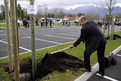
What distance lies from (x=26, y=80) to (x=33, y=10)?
2079 millimetres

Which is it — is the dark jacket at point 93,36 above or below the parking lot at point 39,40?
above

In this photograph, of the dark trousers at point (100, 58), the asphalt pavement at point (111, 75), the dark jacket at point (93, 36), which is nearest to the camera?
the dark jacket at point (93, 36)

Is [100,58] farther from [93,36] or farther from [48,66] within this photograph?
[48,66]

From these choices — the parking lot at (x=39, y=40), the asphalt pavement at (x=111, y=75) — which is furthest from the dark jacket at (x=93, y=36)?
the parking lot at (x=39, y=40)

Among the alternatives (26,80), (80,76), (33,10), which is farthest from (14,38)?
(80,76)

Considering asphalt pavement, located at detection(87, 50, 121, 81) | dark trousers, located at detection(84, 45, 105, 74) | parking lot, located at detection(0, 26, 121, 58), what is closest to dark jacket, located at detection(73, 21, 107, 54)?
dark trousers, located at detection(84, 45, 105, 74)

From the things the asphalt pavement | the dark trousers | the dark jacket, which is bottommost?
the asphalt pavement

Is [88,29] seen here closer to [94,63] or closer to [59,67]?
[59,67]

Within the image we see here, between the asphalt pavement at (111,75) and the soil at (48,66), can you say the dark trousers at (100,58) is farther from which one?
the soil at (48,66)

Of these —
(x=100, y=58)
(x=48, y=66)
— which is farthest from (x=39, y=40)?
(x=100, y=58)

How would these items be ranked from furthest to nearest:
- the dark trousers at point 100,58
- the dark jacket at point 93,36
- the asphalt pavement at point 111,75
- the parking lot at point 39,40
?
the parking lot at point 39,40
the asphalt pavement at point 111,75
the dark trousers at point 100,58
the dark jacket at point 93,36

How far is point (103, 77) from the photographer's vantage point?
3.57 metres

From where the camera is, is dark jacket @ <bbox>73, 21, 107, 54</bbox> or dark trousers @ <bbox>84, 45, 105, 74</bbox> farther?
dark trousers @ <bbox>84, 45, 105, 74</bbox>

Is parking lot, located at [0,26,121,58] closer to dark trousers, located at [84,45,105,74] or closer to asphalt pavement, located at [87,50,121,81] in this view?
dark trousers, located at [84,45,105,74]
